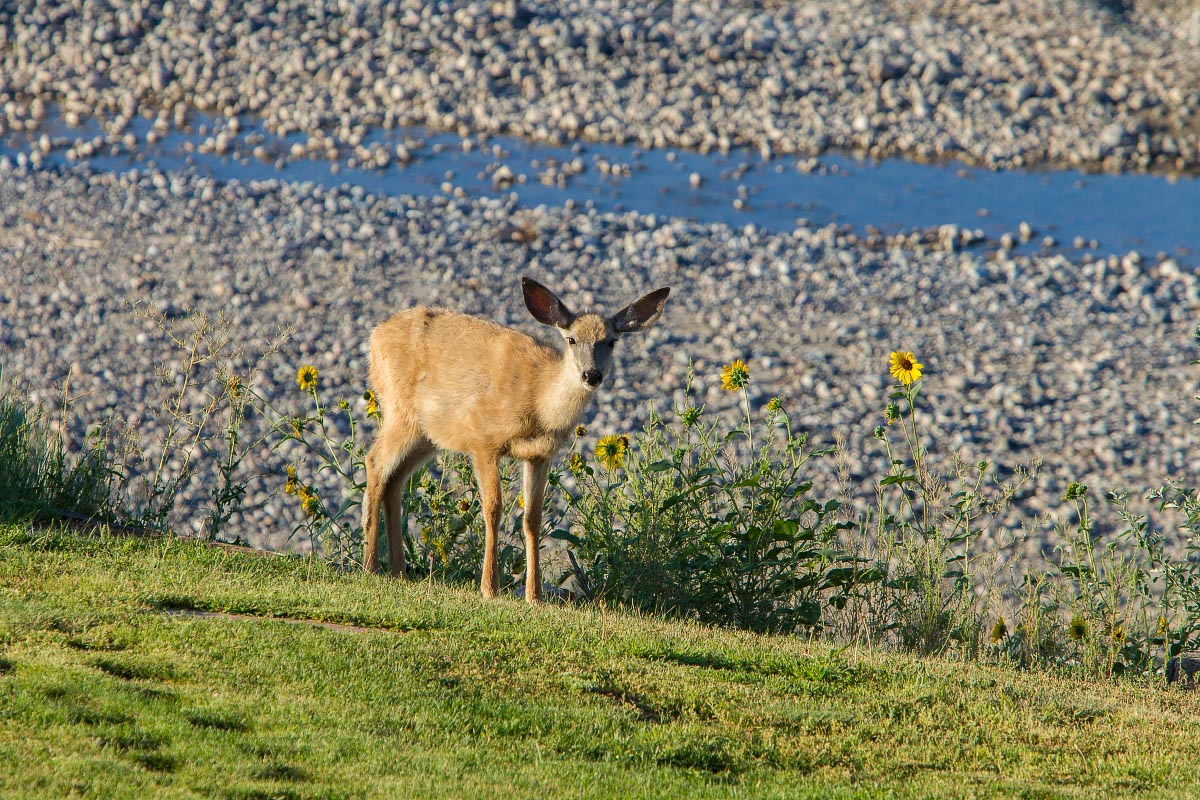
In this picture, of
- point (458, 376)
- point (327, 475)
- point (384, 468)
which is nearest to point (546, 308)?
point (458, 376)

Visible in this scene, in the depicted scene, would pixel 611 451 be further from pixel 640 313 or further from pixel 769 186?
pixel 769 186

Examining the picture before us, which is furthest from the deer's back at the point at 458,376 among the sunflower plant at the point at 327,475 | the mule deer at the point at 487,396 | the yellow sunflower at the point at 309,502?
the yellow sunflower at the point at 309,502

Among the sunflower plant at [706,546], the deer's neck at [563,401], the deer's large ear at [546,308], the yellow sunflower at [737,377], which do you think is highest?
the deer's large ear at [546,308]

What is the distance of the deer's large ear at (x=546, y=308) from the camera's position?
8562 millimetres

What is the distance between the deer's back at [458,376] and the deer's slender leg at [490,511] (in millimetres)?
104

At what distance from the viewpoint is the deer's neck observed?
328 inches

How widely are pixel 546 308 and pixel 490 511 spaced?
1.31 metres

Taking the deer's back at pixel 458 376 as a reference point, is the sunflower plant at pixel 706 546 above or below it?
below

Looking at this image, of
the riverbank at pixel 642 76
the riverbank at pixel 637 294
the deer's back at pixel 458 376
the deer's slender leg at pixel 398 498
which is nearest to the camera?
the deer's back at pixel 458 376

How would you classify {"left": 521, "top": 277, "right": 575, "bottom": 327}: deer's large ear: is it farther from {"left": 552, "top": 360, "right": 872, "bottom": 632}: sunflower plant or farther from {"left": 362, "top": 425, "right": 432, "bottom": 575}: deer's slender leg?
{"left": 362, "top": 425, "right": 432, "bottom": 575}: deer's slender leg

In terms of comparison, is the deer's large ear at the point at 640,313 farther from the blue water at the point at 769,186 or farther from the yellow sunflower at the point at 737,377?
the blue water at the point at 769,186

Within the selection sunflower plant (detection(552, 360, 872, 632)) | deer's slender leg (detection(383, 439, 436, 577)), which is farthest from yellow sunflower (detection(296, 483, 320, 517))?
sunflower plant (detection(552, 360, 872, 632))

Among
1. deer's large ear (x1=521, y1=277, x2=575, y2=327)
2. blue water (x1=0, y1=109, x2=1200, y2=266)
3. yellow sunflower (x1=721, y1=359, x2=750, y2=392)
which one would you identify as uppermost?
blue water (x1=0, y1=109, x2=1200, y2=266)

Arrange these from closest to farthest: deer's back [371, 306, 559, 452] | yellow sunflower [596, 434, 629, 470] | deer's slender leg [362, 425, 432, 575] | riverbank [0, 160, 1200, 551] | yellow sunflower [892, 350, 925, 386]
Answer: yellow sunflower [892, 350, 925, 386], yellow sunflower [596, 434, 629, 470], deer's back [371, 306, 559, 452], deer's slender leg [362, 425, 432, 575], riverbank [0, 160, 1200, 551]
